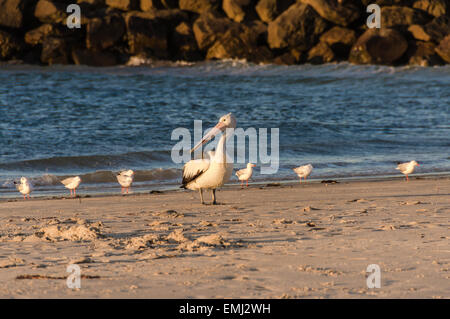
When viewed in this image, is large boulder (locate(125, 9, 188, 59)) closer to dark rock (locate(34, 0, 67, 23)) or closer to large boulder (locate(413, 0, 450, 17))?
dark rock (locate(34, 0, 67, 23))

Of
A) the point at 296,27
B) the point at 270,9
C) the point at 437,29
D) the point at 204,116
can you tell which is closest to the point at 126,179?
the point at 204,116

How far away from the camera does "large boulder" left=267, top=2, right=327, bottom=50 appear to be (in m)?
23.2

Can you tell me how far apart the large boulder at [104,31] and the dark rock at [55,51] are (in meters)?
0.82

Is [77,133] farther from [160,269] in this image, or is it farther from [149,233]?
[160,269]

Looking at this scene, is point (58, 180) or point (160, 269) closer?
point (160, 269)

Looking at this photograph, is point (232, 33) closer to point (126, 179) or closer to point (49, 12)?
point (49, 12)

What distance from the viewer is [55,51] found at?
23859 millimetres

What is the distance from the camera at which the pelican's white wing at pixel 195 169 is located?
733 cm

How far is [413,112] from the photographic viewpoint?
17.2m

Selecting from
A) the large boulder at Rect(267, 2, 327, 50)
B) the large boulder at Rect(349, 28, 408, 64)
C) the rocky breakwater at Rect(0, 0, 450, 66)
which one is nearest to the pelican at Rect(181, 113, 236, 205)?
the large boulder at Rect(267, 2, 327, 50)

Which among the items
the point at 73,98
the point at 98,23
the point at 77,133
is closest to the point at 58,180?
the point at 77,133

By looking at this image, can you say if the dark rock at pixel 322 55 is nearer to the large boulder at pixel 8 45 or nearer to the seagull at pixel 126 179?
the large boulder at pixel 8 45

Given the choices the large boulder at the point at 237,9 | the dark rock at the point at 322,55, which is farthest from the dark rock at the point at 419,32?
the large boulder at the point at 237,9
